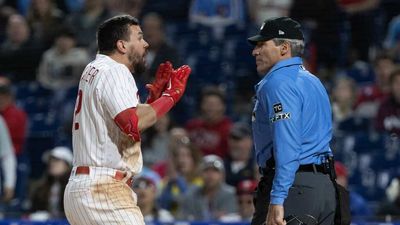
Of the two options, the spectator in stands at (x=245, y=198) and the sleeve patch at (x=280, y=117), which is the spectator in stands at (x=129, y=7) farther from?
the sleeve patch at (x=280, y=117)

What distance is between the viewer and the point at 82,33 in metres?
12.4

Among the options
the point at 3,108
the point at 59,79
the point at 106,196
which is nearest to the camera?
the point at 106,196

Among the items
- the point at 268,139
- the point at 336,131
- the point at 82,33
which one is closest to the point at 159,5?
the point at 82,33

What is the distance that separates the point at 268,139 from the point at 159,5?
740 centimetres

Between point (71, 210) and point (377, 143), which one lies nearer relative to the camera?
point (71, 210)

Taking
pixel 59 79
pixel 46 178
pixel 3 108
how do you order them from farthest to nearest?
pixel 59 79 → pixel 3 108 → pixel 46 178

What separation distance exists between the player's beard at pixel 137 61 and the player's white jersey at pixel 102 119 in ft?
0.51

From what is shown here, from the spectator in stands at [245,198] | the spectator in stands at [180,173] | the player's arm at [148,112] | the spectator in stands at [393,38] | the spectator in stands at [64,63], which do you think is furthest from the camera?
the spectator in stands at [64,63]

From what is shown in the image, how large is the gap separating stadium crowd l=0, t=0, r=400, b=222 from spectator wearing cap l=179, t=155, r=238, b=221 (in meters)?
→ 0.01

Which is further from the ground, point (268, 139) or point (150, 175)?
point (268, 139)

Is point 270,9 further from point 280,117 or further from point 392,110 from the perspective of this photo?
point 280,117

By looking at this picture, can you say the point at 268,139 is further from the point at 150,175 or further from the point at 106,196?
the point at 150,175

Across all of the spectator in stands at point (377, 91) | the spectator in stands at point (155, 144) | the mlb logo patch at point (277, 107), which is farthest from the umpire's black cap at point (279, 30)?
the spectator in stands at point (155, 144)

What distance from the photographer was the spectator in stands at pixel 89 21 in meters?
12.2
